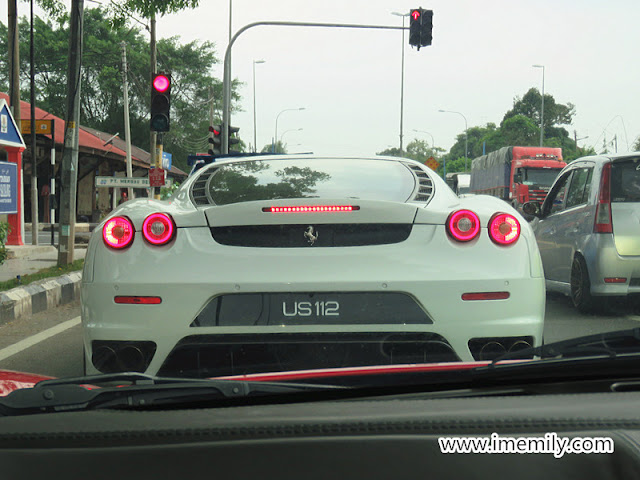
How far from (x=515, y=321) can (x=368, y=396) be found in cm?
176

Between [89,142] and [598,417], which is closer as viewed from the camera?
[598,417]

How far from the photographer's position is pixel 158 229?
355 centimetres

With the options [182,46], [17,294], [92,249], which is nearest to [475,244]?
[92,249]

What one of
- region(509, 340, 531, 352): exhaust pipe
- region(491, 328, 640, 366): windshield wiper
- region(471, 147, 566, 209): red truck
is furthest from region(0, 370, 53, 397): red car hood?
region(471, 147, 566, 209): red truck

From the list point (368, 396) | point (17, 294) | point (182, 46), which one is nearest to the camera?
point (368, 396)

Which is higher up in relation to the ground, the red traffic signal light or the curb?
the red traffic signal light

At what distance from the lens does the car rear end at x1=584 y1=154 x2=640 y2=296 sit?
24.7 ft

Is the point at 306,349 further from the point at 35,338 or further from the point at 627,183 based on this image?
the point at 627,183

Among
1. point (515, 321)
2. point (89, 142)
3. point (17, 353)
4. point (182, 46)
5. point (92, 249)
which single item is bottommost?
point (17, 353)

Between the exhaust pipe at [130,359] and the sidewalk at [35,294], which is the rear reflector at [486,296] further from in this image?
the sidewalk at [35,294]

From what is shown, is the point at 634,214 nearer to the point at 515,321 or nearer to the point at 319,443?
the point at 515,321

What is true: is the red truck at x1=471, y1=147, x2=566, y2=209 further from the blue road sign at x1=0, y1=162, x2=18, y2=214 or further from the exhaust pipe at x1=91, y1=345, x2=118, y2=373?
the exhaust pipe at x1=91, y1=345, x2=118, y2=373

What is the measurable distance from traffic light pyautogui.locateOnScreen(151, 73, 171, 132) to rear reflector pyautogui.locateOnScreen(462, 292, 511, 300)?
397 inches

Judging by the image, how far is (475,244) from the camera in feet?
11.7
